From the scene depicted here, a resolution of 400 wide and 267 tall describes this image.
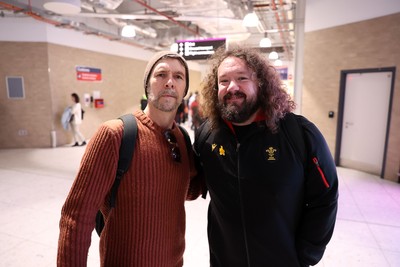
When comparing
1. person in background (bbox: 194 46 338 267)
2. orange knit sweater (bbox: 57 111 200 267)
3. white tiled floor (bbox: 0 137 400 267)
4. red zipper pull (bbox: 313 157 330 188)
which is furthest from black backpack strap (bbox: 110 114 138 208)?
white tiled floor (bbox: 0 137 400 267)

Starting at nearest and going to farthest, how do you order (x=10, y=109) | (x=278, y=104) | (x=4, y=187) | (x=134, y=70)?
1. (x=278, y=104)
2. (x=4, y=187)
3. (x=10, y=109)
4. (x=134, y=70)

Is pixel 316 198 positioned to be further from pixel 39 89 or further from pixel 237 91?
pixel 39 89

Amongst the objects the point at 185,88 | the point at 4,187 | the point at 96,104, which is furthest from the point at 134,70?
the point at 185,88

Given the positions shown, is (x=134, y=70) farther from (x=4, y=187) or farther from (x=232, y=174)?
(x=232, y=174)

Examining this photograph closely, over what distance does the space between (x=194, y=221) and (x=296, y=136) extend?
2269mm

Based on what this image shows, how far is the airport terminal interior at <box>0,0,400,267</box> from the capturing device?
2.84m

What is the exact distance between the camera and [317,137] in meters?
1.30

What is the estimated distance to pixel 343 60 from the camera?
17.6ft

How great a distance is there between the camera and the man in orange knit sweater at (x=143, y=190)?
3.51 ft

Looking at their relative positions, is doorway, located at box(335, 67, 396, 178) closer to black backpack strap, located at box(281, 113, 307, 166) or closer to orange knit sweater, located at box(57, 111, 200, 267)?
black backpack strap, located at box(281, 113, 307, 166)

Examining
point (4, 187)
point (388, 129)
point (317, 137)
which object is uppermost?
point (317, 137)

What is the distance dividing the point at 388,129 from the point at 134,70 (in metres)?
8.59

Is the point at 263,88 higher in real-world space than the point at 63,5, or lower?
lower

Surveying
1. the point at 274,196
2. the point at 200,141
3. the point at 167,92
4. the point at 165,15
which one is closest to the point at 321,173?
the point at 274,196
